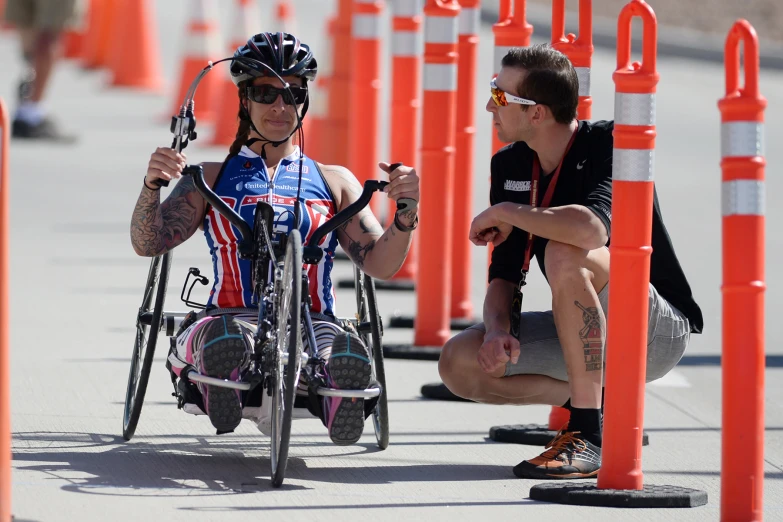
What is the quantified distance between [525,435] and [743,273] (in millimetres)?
1650

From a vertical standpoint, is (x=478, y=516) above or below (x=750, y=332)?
below

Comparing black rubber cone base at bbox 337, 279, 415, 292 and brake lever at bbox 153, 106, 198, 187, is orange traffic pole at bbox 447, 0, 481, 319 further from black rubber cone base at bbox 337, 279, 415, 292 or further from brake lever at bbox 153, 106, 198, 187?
brake lever at bbox 153, 106, 198, 187

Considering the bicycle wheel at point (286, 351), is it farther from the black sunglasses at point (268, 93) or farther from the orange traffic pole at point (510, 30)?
the orange traffic pole at point (510, 30)

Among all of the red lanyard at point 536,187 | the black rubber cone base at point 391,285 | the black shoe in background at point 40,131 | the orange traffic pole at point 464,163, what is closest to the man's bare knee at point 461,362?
the red lanyard at point 536,187

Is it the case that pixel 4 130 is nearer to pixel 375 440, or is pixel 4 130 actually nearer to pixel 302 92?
pixel 302 92

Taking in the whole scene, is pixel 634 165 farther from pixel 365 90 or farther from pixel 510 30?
pixel 365 90

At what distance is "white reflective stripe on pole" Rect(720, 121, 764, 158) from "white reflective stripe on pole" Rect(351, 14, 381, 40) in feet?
17.7

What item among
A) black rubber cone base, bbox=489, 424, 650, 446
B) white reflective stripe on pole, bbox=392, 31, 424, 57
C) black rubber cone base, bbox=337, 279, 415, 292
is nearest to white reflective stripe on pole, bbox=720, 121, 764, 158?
black rubber cone base, bbox=489, 424, 650, 446

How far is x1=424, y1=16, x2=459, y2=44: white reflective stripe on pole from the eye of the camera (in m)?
6.96

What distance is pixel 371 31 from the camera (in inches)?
369

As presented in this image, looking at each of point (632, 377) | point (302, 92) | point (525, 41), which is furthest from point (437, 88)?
point (632, 377)

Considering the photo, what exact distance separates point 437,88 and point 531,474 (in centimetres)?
241

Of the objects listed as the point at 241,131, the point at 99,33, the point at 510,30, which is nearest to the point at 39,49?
the point at 99,33

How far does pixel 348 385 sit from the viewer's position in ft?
15.6
